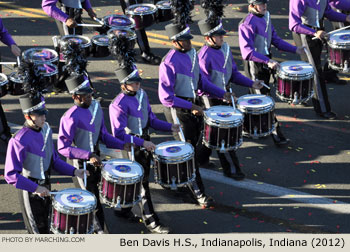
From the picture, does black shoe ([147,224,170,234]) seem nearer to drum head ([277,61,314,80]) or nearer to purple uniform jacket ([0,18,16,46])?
drum head ([277,61,314,80])

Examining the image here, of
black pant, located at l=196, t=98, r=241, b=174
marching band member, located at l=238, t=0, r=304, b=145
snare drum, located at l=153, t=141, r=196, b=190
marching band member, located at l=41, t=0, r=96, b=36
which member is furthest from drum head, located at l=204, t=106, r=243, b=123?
marching band member, located at l=41, t=0, r=96, b=36

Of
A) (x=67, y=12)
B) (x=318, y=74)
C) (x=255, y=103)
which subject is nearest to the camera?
(x=255, y=103)

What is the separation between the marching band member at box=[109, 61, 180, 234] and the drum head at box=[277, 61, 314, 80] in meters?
2.57

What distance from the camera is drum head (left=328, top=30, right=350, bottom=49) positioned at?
15414 mm

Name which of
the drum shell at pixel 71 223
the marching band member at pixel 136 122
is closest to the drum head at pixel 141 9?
the marching band member at pixel 136 122

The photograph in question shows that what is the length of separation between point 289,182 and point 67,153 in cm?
345

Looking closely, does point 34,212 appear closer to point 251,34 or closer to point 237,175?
point 237,175

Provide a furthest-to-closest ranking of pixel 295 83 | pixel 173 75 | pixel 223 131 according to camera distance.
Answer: pixel 295 83, pixel 173 75, pixel 223 131

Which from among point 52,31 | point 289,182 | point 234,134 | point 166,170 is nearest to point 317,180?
point 289,182

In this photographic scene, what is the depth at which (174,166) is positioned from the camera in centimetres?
1285

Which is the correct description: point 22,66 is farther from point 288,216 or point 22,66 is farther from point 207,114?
point 288,216

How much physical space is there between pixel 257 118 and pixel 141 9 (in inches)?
163

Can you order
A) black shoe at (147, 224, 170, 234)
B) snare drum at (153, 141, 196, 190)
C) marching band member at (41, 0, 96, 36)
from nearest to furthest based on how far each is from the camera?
snare drum at (153, 141, 196, 190)
black shoe at (147, 224, 170, 234)
marching band member at (41, 0, 96, 36)

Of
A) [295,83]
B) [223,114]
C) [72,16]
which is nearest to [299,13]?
[295,83]
